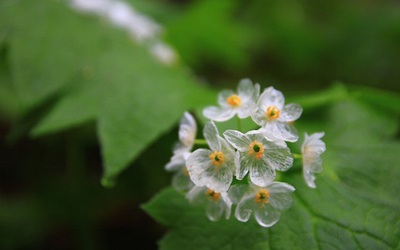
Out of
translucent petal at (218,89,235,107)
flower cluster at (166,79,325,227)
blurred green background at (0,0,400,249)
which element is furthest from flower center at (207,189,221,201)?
blurred green background at (0,0,400,249)

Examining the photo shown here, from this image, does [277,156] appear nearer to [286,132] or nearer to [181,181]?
[286,132]

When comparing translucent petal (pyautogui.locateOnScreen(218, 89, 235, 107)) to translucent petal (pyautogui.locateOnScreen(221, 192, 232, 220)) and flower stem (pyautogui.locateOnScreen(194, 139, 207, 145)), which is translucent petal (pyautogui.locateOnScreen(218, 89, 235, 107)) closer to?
flower stem (pyautogui.locateOnScreen(194, 139, 207, 145))

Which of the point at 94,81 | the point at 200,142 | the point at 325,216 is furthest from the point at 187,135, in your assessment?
the point at 94,81

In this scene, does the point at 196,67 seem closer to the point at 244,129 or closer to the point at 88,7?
the point at 88,7

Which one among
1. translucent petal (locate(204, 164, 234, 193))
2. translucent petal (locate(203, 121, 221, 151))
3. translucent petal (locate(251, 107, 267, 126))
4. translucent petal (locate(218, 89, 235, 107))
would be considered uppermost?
translucent petal (locate(251, 107, 267, 126))

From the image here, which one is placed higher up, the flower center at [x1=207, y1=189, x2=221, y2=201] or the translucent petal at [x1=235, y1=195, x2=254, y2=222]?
the translucent petal at [x1=235, y1=195, x2=254, y2=222]

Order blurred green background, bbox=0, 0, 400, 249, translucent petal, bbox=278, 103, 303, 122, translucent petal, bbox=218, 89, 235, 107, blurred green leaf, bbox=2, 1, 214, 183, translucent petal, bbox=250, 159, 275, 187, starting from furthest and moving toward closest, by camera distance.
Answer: blurred green background, bbox=0, 0, 400, 249, blurred green leaf, bbox=2, 1, 214, 183, translucent petal, bbox=218, 89, 235, 107, translucent petal, bbox=278, 103, 303, 122, translucent petal, bbox=250, 159, 275, 187
